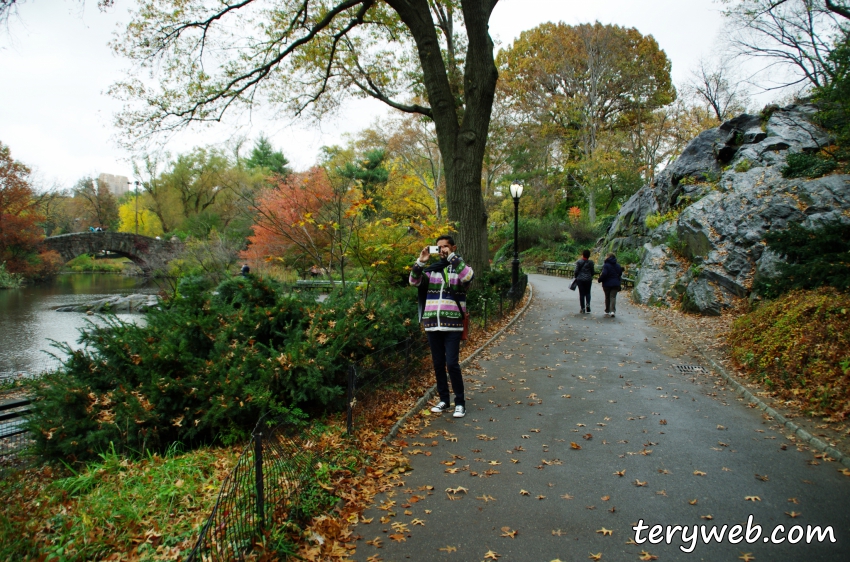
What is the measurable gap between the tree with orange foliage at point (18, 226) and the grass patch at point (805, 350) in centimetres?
3869

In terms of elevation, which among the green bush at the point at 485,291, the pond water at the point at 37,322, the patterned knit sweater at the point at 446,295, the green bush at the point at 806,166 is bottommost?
the pond water at the point at 37,322

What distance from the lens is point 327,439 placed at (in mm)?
5016

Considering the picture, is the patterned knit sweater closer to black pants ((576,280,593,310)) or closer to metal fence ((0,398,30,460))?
metal fence ((0,398,30,460))

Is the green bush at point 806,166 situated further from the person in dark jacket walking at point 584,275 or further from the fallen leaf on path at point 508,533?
the fallen leaf on path at point 508,533

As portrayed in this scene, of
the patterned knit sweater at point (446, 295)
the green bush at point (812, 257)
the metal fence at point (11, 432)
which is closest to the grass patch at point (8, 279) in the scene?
the metal fence at point (11, 432)

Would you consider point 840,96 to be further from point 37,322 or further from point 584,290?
point 37,322

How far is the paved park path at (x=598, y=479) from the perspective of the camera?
3.38 metres

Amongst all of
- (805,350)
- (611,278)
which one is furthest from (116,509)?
(611,278)

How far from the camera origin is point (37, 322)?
22.7 m

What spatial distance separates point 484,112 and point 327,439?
9516 millimetres

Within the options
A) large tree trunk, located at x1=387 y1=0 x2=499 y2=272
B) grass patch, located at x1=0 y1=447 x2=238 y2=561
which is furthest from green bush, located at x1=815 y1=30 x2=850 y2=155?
grass patch, located at x1=0 y1=447 x2=238 y2=561

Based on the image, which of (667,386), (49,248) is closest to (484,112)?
(667,386)

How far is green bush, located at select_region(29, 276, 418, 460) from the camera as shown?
202 inches

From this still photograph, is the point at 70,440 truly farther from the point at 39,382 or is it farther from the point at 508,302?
the point at 508,302
